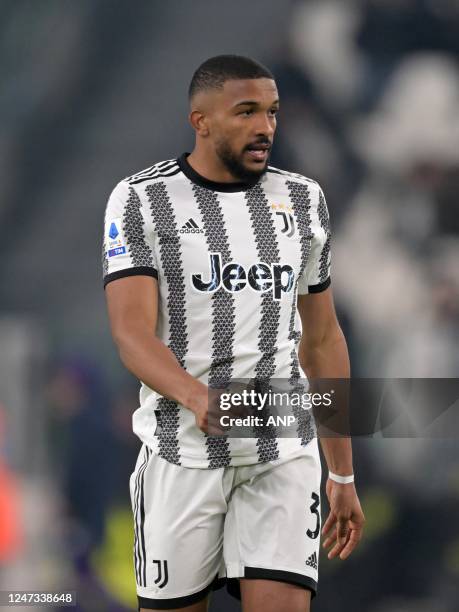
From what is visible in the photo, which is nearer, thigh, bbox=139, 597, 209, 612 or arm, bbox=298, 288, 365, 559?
thigh, bbox=139, 597, 209, 612

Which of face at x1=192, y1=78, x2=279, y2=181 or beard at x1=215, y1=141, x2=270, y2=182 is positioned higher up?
face at x1=192, y1=78, x2=279, y2=181

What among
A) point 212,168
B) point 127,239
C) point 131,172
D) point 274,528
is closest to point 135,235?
point 127,239

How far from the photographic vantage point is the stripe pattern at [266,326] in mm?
2578

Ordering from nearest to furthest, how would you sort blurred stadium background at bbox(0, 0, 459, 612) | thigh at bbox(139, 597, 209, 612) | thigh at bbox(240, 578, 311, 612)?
thigh at bbox(240, 578, 311, 612) < thigh at bbox(139, 597, 209, 612) < blurred stadium background at bbox(0, 0, 459, 612)

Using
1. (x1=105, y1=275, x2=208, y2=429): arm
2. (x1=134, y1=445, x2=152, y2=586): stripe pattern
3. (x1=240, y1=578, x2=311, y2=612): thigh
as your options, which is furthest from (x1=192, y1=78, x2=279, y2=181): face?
(x1=240, y1=578, x2=311, y2=612): thigh

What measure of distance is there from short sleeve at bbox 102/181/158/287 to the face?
0.80 ft

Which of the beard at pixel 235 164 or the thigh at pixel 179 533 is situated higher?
the beard at pixel 235 164

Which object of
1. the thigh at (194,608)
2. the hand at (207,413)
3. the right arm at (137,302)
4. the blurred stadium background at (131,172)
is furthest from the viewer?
the blurred stadium background at (131,172)

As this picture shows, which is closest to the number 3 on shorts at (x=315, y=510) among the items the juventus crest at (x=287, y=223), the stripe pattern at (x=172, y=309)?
the stripe pattern at (x=172, y=309)

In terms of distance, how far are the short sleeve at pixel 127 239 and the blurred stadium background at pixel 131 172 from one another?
2.99 feet

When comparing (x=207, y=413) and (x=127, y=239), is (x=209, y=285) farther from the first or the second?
(x=207, y=413)

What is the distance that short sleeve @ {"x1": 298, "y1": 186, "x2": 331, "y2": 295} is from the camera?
2764 millimetres

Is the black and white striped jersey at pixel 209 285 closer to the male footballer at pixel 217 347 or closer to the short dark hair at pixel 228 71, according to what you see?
the male footballer at pixel 217 347

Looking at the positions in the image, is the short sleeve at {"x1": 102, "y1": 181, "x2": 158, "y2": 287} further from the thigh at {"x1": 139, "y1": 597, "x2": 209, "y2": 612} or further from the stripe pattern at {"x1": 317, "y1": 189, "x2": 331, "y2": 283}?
the thigh at {"x1": 139, "y1": 597, "x2": 209, "y2": 612}
